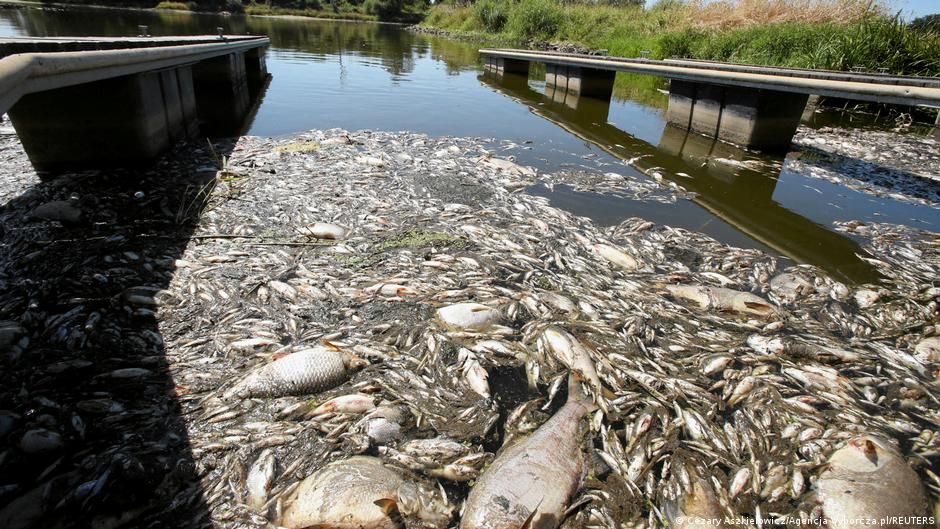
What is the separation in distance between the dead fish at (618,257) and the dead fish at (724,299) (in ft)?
1.55

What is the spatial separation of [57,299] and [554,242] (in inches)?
170

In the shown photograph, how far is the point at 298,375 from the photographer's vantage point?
2750mm

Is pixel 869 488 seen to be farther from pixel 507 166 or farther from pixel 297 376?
pixel 507 166

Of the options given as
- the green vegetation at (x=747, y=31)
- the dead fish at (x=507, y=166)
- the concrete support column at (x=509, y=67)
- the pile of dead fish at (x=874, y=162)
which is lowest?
the dead fish at (x=507, y=166)

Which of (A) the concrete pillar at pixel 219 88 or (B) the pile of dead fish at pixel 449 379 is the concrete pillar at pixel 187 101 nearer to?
(A) the concrete pillar at pixel 219 88

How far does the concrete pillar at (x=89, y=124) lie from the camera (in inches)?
211

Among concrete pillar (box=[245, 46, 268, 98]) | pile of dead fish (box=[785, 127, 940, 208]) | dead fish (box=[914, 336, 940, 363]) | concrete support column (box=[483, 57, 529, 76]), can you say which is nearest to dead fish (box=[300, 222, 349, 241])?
dead fish (box=[914, 336, 940, 363])

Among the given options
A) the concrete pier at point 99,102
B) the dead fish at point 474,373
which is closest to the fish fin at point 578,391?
the dead fish at point 474,373

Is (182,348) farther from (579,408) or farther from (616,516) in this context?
(616,516)

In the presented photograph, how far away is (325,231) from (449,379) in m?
2.47

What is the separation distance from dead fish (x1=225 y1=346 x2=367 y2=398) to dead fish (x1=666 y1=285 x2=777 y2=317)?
291 centimetres

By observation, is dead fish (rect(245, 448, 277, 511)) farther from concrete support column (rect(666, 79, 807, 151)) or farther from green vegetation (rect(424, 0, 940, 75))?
green vegetation (rect(424, 0, 940, 75))

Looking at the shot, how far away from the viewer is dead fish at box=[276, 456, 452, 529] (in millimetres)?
1981

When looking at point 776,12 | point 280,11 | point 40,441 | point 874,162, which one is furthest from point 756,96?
point 280,11
